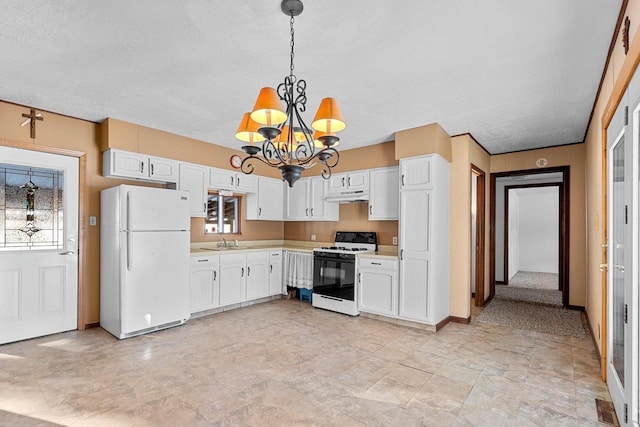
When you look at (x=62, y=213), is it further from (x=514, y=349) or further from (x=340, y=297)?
(x=514, y=349)

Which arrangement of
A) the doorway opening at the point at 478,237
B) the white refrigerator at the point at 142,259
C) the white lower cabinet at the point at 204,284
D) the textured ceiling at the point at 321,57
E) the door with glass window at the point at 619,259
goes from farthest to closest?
the doorway opening at the point at 478,237 → the white lower cabinet at the point at 204,284 → the white refrigerator at the point at 142,259 → the textured ceiling at the point at 321,57 → the door with glass window at the point at 619,259

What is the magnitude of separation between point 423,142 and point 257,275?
312 centimetres

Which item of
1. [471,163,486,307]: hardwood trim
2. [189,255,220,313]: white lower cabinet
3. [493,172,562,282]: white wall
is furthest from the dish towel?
[493,172,562,282]: white wall

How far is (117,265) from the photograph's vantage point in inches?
146

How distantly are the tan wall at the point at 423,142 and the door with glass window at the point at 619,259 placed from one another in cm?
169

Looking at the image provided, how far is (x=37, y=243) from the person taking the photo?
12.0ft

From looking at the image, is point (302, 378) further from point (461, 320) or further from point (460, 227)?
point (460, 227)

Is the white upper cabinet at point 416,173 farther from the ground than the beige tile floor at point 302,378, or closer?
farther from the ground

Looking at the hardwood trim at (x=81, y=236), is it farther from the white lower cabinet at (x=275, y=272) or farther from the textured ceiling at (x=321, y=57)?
the white lower cabinet at (x=275, y=272)

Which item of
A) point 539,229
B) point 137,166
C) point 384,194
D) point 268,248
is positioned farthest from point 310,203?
point 539,229

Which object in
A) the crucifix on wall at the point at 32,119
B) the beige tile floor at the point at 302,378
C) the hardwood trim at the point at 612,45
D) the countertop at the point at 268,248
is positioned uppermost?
the hardwood trim at the point at 612,45

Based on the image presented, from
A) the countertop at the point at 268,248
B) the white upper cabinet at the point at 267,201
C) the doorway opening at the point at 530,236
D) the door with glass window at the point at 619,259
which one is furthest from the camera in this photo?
the white upper cabinet at the point at 267,201

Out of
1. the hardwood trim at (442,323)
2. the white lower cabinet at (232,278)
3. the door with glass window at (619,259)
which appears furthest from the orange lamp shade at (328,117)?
the white lower cabinet at (232,278)

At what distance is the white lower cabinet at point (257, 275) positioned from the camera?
16.6ft
